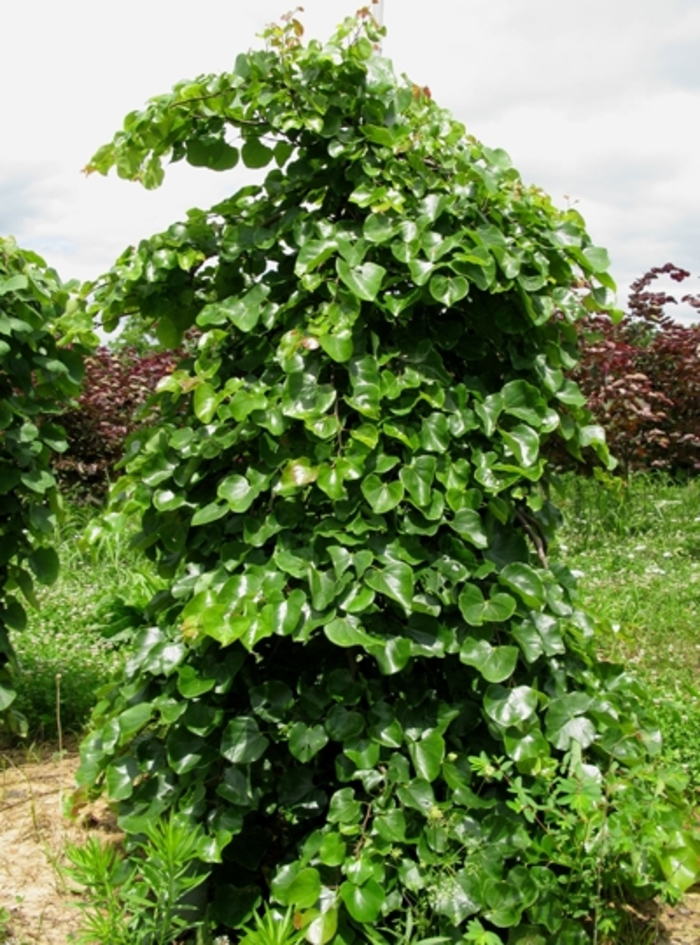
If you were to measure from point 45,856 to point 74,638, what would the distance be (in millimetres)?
2013

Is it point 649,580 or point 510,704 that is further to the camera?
point 649,580

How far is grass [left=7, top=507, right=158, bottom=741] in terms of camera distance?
339 centimetres

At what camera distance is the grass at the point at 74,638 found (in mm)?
3389

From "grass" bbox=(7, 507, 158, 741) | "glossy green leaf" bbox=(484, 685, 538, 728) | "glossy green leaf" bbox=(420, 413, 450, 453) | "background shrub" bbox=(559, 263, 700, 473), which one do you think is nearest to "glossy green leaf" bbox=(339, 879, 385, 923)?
"glossy green leaf" bbox=(484, 685, 538, 728)

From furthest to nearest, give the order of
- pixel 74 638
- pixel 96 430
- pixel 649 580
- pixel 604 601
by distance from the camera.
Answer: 1. pixel 96 430
2. pixel 649 580
3. pixel 604 601
4. pixel 74 638

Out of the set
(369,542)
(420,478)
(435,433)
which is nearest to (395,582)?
(369,542)

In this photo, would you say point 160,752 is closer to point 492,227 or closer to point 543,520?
point 543,520

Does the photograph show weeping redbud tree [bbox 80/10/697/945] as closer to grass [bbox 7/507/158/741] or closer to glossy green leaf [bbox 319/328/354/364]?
glossy green leaf [bbox 319/328/354/364]

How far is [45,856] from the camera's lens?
98.3 inches

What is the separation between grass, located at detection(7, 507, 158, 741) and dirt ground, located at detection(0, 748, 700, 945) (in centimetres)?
19

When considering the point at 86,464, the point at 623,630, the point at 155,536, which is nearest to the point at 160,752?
the point at 155,536

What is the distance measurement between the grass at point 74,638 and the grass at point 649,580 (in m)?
1.76

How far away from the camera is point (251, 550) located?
1.96m

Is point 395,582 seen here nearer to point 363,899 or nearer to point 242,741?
point 242,741
